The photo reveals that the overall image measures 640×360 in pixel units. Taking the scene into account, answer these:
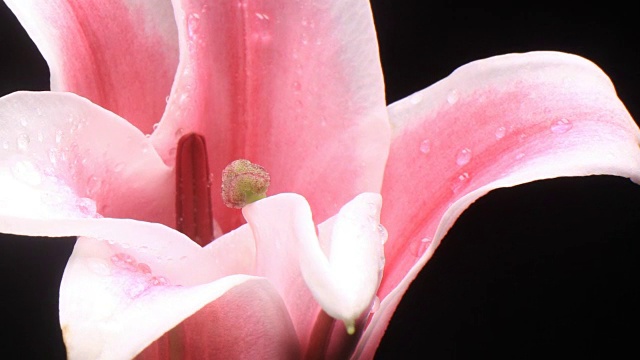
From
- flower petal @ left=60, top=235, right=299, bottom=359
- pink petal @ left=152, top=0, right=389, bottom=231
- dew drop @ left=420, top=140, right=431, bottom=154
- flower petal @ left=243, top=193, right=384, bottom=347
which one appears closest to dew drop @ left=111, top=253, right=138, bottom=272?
flower petal @ left=60, top=235, right=299, bottom=359

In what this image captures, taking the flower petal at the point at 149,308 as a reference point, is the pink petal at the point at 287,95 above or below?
above

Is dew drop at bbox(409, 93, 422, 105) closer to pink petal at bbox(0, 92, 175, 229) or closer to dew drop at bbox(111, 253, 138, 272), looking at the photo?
pink petal at bbox(0, 92, 175, 229)

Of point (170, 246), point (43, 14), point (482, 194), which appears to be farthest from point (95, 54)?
point (482, 194)

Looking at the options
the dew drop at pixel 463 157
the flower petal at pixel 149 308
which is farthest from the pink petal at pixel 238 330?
the dew drop at pixel 463 157

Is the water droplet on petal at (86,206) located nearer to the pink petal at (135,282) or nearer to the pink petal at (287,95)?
the pink petal at (135,282)

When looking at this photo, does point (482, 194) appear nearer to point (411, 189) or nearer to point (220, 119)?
point (411, 189)

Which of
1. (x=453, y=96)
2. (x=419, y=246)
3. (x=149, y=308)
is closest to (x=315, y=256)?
(x=149, y=308)
